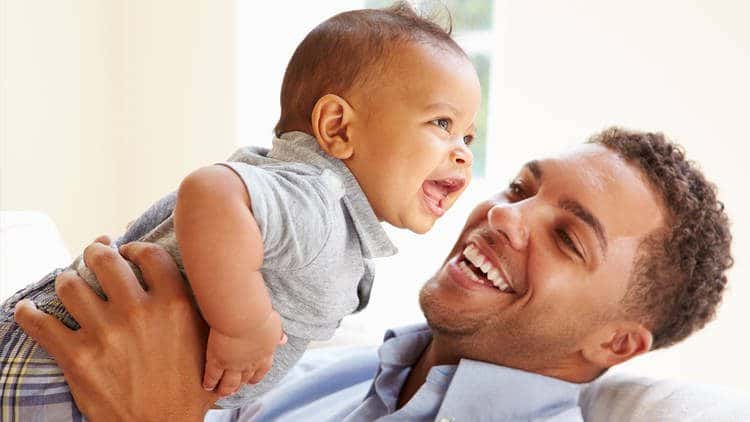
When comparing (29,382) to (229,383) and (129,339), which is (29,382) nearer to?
(129,339)

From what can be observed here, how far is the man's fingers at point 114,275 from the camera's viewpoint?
4.20 ft

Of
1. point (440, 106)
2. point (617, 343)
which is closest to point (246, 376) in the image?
point (440, 106)

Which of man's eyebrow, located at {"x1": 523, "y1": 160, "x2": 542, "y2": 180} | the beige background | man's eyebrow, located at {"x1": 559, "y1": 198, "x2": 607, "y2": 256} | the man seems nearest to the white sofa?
the man

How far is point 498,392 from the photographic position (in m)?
1.68

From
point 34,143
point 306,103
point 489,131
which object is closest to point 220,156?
point 34,143

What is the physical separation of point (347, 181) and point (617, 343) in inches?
30.7

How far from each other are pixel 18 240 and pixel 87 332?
767 millimetres

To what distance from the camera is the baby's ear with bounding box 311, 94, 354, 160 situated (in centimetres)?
129

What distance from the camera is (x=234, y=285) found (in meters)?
1.09

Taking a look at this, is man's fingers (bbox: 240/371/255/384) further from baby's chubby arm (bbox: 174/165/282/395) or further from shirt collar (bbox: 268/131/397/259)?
shirt collar (bbox: 268/131/397/259)

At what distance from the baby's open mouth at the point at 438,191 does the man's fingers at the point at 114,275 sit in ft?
1.58

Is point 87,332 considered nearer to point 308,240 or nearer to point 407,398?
point 308,240

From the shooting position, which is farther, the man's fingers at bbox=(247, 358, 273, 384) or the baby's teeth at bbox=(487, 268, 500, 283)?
the baby's teeth at bbox=(487, 268, 500, 283)

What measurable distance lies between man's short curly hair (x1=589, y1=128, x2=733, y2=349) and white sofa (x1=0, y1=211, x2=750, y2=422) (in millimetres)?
130
